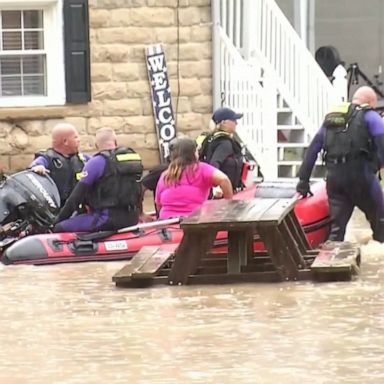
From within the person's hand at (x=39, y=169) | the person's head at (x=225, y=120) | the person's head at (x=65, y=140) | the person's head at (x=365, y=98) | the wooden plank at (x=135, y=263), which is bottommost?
the wooden plank at (x=135, y=263)

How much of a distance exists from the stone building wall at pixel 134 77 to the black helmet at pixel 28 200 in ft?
14.3

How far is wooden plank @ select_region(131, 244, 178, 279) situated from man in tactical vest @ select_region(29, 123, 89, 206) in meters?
1.63

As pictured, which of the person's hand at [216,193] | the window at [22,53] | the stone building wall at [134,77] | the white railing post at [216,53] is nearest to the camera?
the person's hand at [216,193]

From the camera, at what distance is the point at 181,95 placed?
56.9ft

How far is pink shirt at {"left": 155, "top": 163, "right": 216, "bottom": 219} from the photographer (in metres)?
11.8

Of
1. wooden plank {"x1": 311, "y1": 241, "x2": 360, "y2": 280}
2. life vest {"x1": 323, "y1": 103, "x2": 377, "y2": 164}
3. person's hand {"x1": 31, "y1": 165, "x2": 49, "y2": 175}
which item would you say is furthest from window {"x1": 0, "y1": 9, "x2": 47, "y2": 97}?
wooden plank {"x1": 311, "y1": 241, "x2": 360, "y2": 280}

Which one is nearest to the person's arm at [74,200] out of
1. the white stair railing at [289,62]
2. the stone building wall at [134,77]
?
the stone building wall at [134,77]

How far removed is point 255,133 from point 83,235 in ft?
19.4

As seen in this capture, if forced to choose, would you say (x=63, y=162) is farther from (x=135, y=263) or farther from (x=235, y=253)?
(x=235, y=253)

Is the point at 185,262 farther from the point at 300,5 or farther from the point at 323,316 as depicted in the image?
the point at 300,5

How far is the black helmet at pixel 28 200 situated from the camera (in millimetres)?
12141

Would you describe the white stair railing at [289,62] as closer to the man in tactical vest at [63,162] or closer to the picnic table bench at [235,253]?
the man in tactical vest at [63,162]

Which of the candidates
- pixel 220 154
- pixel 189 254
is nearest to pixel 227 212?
pixel 189 254

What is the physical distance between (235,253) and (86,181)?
1886 millimetres
